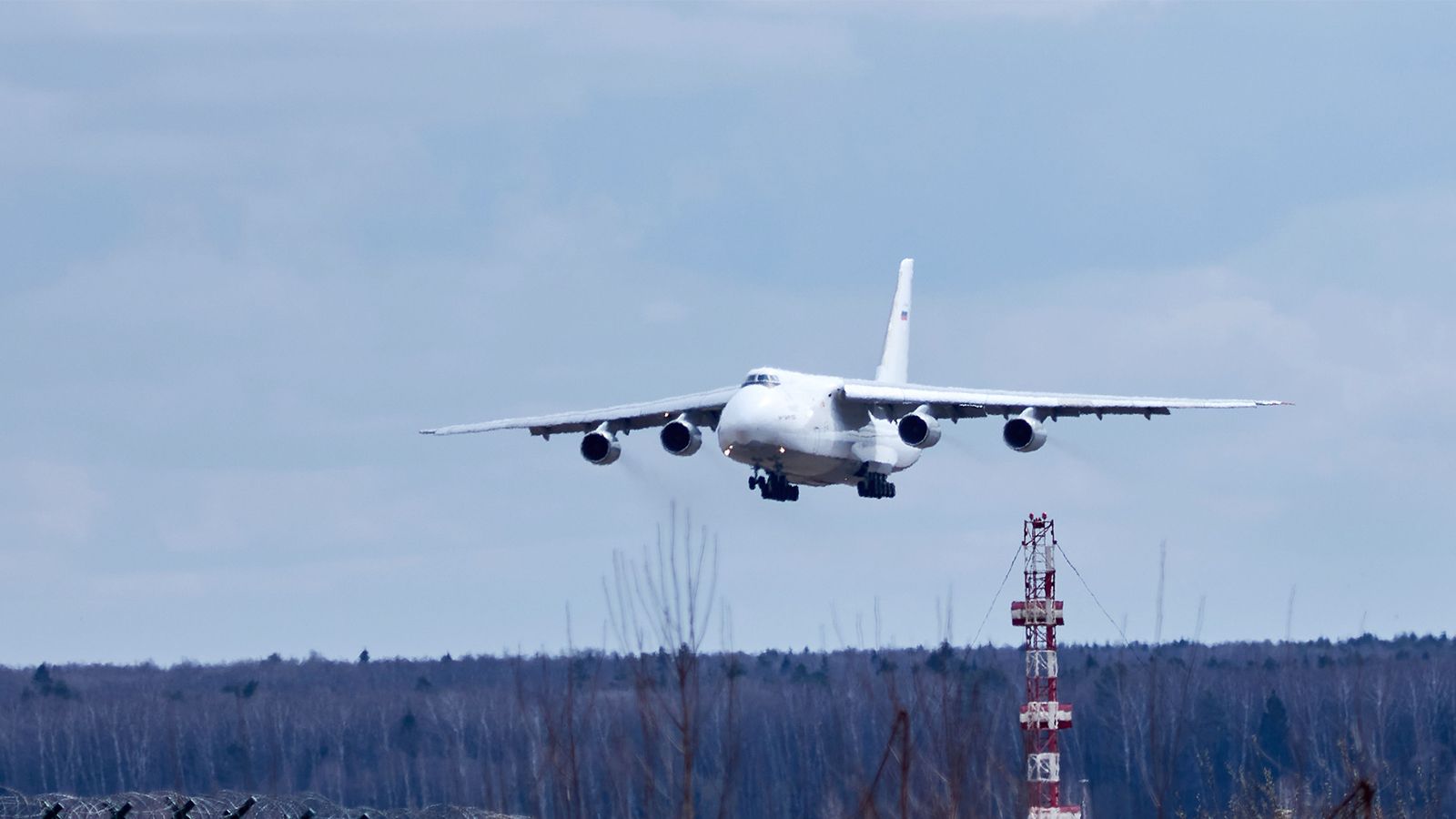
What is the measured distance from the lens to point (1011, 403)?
4122 centimetres

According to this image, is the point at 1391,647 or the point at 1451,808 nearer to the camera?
the point at 1451,808

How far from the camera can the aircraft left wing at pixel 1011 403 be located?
133 ft

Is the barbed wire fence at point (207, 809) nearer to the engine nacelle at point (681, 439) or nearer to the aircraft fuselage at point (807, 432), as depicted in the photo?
the aircraft fuselage at point (807, 432)

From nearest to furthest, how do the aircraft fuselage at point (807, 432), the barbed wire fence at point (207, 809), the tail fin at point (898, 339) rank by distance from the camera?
the barbed wire fence at point (207, 809), the aircraft fuselage at point (807, 432), the tail fin at point (898, 339)

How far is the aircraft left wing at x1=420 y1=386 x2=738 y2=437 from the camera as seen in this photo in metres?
41.3

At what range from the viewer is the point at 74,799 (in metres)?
16.2

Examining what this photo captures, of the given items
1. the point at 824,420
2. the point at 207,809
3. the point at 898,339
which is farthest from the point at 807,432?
the point at 207,809

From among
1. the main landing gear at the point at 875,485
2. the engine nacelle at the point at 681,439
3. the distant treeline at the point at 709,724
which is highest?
the engine nacelle at the point at 681,439

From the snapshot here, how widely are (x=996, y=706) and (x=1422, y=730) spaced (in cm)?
2837

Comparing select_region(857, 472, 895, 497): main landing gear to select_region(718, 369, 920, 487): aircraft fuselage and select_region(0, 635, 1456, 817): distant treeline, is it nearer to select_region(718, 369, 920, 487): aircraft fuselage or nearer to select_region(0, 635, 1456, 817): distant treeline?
select_region(718, 369, 920, 487): aircraft fuselage

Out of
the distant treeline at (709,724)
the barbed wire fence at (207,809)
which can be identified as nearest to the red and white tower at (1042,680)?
the distant treeline at (709,724)

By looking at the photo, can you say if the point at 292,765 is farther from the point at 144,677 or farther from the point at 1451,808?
the point at 1451,808

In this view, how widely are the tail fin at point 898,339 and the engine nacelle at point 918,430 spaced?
7.79 meters

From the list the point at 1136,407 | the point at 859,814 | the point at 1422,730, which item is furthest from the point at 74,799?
the point at 1422,730
